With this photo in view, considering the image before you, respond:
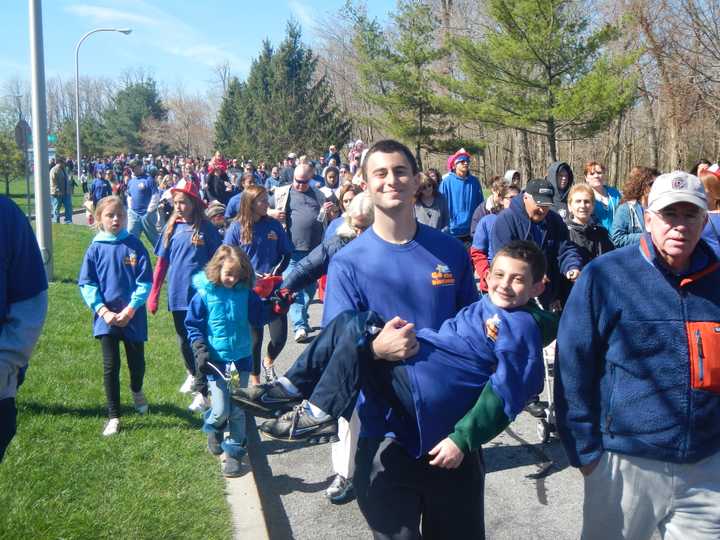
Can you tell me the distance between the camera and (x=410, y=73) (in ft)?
114

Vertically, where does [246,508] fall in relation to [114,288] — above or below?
below

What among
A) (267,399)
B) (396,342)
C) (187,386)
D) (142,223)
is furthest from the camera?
(142,223)

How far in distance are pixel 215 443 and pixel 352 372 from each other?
300cm

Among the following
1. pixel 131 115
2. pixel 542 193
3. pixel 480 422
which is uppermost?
pixel 131 115

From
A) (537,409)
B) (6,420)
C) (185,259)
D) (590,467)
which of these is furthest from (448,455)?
(185,259)

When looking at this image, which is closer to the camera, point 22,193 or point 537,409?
point 537,409

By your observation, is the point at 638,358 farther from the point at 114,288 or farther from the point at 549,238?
the point at 114,288

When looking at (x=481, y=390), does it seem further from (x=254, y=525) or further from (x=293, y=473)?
(x=293, y=473)

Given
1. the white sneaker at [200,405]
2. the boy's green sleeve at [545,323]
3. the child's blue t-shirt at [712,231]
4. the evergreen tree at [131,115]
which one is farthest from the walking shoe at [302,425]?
the evergreen tree at [131,115]

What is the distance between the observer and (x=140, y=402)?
6.15 meters

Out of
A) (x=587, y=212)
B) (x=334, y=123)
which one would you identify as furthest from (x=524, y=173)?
(x=587, y=212)

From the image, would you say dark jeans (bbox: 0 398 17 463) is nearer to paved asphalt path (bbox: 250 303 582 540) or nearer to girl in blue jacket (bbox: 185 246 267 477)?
paved asphalt path (bbox: 250 303 582 540)

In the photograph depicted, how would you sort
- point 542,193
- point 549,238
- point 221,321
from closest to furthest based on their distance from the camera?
point 221,321 → point 542,193 → point 549,238

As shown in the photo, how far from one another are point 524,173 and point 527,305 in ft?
123
